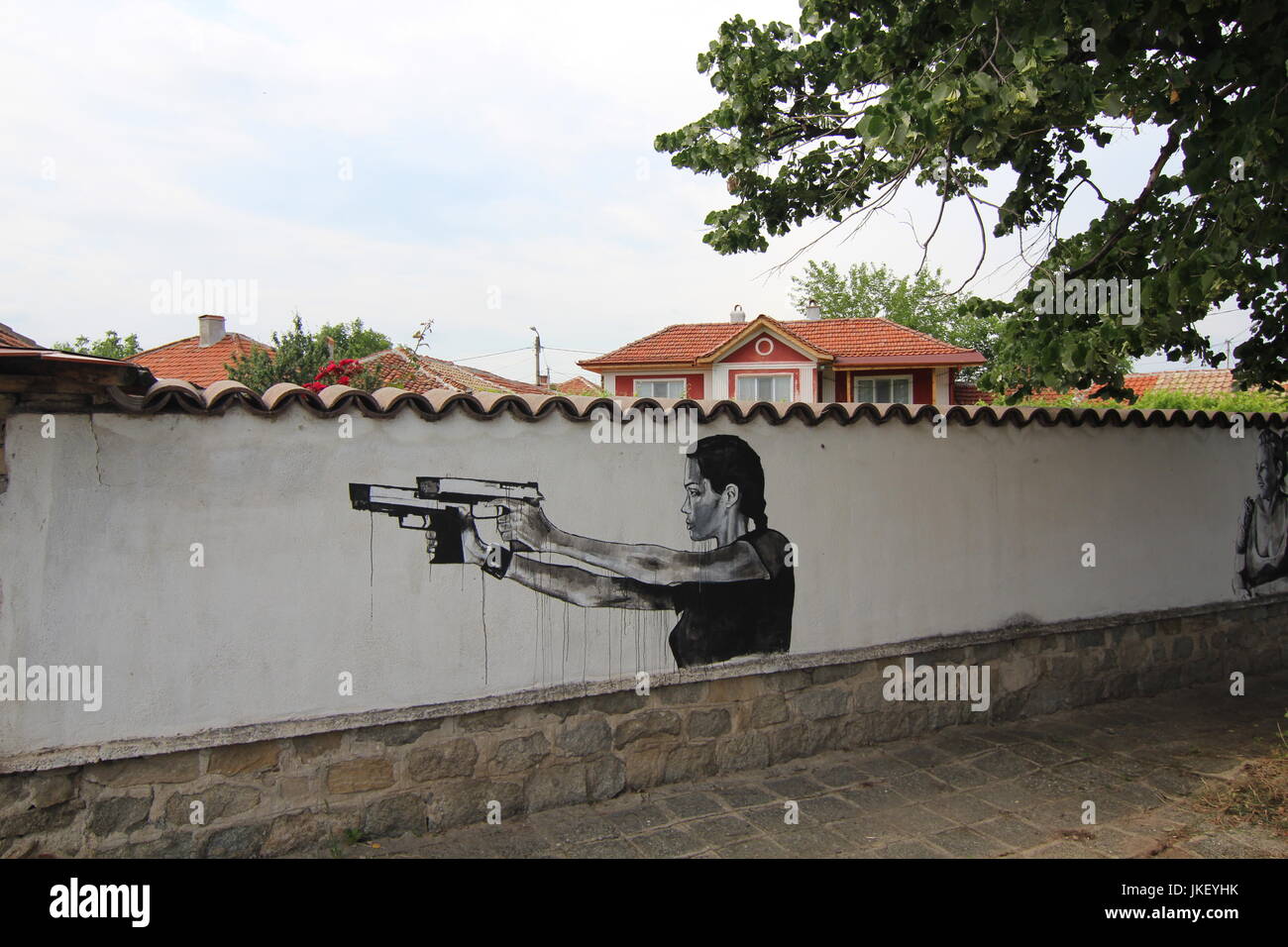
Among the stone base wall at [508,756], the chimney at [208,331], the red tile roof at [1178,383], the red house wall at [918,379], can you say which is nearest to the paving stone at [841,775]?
the stone base wall at [508,756]

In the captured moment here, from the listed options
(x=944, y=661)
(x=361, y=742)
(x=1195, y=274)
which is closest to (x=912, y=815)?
(x=944, y=661)

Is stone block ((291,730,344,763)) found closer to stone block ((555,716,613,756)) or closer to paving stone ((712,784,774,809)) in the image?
stone block ((555,716,613,756))

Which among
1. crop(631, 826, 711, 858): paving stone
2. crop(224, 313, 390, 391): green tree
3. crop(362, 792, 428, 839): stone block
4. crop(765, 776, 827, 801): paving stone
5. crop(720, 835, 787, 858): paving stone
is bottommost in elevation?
crop(720, 835, 787, 858): paving stone

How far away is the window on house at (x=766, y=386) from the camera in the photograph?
21.7 metres

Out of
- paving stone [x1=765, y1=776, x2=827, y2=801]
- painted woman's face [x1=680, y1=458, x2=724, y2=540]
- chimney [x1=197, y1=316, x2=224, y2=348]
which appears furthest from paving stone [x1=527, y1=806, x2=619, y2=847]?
chimney [x1=197, y1=316, x2=224, y2=348]

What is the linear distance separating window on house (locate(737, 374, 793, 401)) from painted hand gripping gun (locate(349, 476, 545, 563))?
59.2ft

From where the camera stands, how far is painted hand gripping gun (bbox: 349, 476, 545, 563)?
386cm

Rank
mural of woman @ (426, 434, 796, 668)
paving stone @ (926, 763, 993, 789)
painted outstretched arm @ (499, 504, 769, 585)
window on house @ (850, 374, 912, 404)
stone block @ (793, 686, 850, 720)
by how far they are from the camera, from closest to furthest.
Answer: painted outstretched arm @ (499, 504, 769, 585) → mural of woman @ (426, 434, 796, 668) → paving stone @ (926, 763, 993, 789) → stone block @ (793, 686, 850, 720) → window on house @ (850, 374, 912, 404)

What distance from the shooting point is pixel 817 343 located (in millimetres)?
23625

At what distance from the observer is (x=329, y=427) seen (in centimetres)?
376

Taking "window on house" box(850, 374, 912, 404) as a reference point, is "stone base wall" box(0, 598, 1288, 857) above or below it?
below

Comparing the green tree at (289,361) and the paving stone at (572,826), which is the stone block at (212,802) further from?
Result: the green tree at (289,361)
